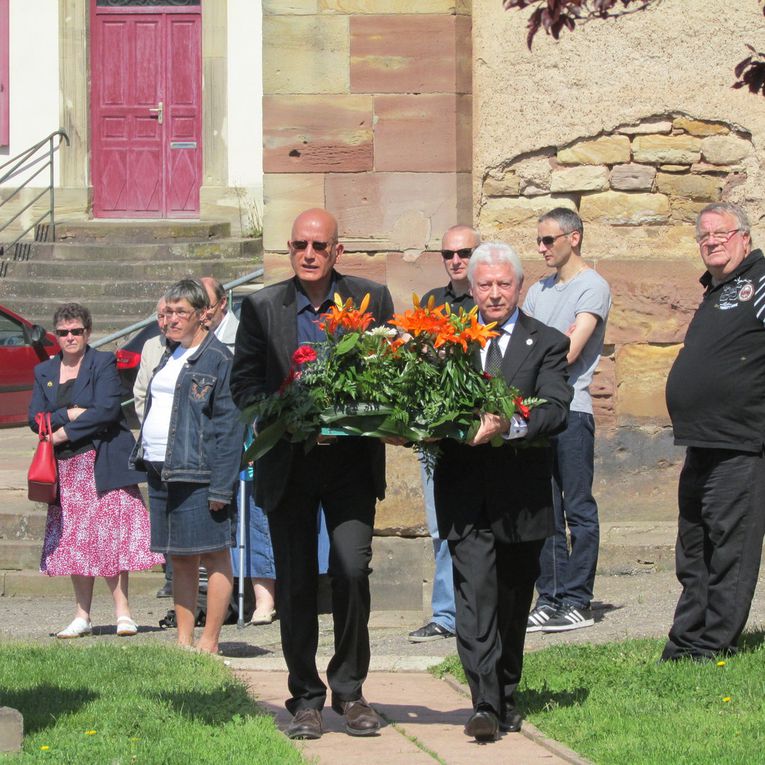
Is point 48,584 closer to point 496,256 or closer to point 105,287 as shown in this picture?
point 496,256

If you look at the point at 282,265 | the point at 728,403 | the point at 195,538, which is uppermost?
the point at 282,265

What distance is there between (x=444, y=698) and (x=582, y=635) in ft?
4.67

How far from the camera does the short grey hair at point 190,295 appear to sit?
25.8 feet

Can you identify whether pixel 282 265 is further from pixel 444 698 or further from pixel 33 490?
pixel 444 698

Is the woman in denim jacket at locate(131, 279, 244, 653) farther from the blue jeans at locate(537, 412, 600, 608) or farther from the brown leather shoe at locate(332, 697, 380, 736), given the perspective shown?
the brown leather shoe at locate(332, 697, 380, 736)

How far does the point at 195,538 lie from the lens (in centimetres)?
778

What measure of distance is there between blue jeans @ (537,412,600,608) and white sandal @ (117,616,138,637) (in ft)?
7.30

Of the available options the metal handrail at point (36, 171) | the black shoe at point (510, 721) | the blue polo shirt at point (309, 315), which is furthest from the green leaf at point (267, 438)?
the metal handrail at point (36, 171)

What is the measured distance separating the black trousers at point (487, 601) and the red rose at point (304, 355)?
88 cm

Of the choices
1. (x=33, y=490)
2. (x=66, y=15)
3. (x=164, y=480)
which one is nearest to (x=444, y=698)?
(x=164, y=480)

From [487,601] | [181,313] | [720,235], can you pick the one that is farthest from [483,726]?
[181,313]

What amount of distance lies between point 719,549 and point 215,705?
2.20 metres

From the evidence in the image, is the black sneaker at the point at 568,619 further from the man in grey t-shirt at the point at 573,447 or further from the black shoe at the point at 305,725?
the black shoe at the point at 305,725

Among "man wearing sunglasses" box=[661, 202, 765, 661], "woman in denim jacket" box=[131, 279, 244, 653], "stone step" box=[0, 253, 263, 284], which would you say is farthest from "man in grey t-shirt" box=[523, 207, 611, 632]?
"stone step" box=[0, 253, 263, 284]
